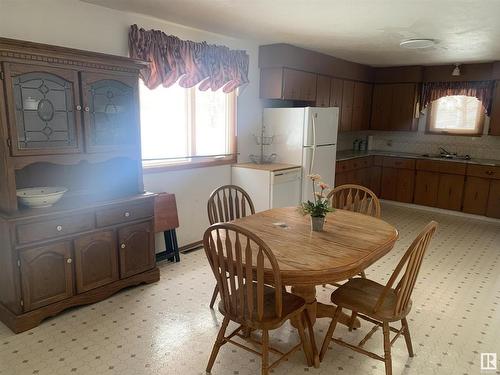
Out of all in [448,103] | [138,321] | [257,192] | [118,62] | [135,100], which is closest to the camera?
[138,321]

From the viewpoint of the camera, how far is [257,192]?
14.1ft

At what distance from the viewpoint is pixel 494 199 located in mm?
5363

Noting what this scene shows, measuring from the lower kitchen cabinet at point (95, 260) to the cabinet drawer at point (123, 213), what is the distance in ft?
0.30

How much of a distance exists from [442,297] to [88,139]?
3120 millimetres

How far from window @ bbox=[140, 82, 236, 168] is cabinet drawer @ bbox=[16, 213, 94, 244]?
0.98 m

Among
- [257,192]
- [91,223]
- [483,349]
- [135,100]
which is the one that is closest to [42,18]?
[135,100]

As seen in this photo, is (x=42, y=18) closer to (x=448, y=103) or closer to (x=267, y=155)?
(x=267, y=155)

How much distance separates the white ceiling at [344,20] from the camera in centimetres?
283

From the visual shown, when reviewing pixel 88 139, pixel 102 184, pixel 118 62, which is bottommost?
pixel 102 184

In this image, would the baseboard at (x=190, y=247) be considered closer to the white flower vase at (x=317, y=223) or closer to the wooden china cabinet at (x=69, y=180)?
the wooden china cabinet at (x=69, y=180)

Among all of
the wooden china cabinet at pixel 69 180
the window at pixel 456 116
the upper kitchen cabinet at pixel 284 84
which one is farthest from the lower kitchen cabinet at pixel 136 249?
the window at pixel 456 116

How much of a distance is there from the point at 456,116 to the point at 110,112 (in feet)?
18.2

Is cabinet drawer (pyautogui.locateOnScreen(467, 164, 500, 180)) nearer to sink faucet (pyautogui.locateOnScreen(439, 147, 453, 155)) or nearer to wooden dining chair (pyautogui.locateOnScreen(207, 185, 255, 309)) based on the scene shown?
sink faucet (pyautogui.locateOnScreen(439, 147, 453, 155))

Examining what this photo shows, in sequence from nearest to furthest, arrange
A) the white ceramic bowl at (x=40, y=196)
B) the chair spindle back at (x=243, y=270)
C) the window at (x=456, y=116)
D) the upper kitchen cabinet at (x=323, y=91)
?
the chair spindle back at (x=243, y=270) → the white ceramic bowl at (x=40, y=196) → the upper kitchen cabinet at (x=323, y=91) → the window at (x=456, y=116)
